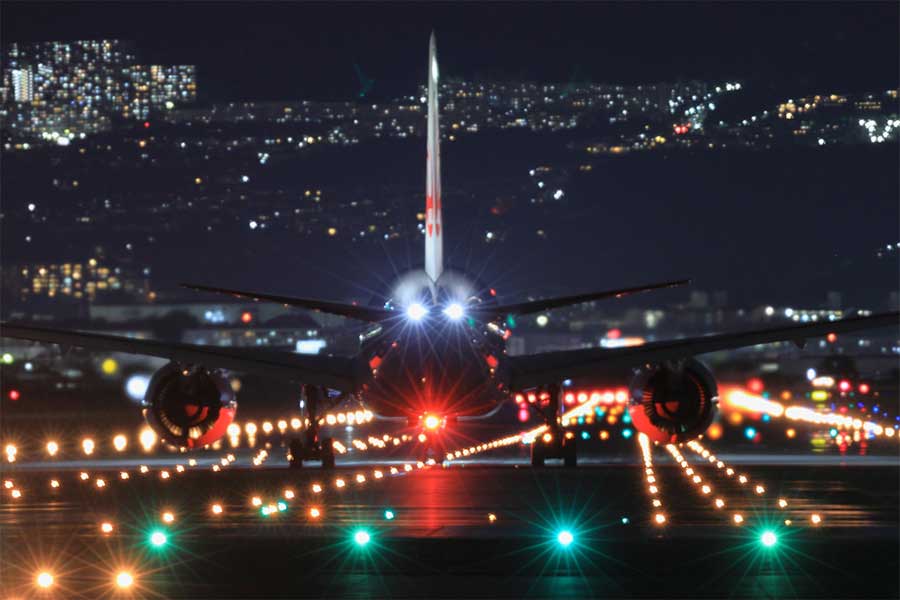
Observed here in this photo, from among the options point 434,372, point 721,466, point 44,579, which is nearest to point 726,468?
point 721,466

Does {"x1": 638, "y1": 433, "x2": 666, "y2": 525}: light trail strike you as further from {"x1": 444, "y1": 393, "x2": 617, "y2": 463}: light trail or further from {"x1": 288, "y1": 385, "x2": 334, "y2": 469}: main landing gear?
{"x1": 288, "y1": 385, "x2": 334, "y2": 469}: main landing gear

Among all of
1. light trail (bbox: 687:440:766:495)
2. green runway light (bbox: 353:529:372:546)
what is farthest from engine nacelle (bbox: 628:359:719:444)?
green runway light (bbox: 353:529:372:546)

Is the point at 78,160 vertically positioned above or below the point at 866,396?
above

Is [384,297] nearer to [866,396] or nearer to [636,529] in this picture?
[636,529]

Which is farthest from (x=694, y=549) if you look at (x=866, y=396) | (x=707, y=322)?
(x=707, y=322)

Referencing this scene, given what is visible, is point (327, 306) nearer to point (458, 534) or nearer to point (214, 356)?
point (214, 356)

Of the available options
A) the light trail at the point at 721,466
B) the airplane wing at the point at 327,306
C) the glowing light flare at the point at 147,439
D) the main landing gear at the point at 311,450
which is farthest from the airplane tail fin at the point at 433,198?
the glowing light flare at the point at 147,439
